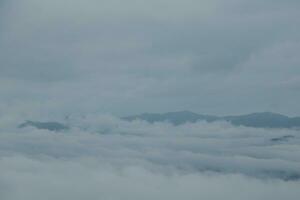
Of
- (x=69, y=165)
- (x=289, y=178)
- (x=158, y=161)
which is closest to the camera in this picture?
(x=289, y=178)

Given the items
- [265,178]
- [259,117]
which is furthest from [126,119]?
[265,178]

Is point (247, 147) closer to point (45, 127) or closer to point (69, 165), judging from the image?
point (69, 165)

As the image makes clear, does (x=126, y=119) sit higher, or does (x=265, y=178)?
(x=126, y=119)

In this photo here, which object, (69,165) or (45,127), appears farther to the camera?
(45,127)

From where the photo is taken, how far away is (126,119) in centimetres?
19738

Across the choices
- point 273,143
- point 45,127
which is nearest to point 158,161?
point 273,143

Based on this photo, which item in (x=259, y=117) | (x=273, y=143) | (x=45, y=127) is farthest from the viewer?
(x=259, y=117)

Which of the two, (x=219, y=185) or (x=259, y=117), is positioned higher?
(x=259, y=117)

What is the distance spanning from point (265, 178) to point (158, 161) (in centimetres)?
Answer: 1750

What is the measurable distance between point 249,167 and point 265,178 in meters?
5.79

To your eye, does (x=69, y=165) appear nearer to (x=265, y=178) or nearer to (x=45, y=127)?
(x=265, y=178)

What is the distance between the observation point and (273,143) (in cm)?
9350

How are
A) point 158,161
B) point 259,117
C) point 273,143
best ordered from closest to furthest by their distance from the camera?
point 158,161 → point 273,143 → point 259,117

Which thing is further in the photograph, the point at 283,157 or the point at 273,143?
the point at 273,143
